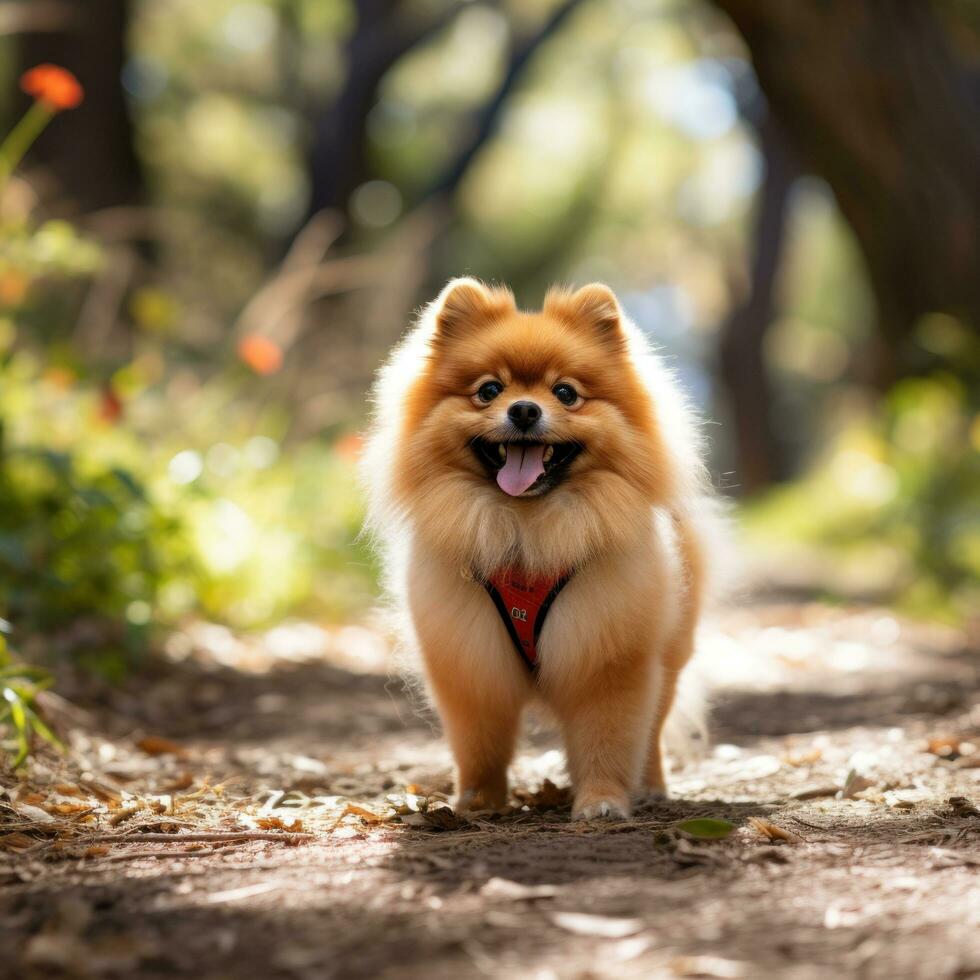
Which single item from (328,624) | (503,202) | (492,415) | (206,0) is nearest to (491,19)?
(206,0)

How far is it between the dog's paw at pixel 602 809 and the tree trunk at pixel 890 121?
7147 millimetres

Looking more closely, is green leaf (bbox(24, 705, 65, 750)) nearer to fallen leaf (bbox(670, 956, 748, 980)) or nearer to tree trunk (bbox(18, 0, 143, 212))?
fallen leaf (bbox(670, 956, 748, 980))

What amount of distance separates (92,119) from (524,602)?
30.5 feet

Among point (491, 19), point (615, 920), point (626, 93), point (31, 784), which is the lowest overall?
point (615, 920)

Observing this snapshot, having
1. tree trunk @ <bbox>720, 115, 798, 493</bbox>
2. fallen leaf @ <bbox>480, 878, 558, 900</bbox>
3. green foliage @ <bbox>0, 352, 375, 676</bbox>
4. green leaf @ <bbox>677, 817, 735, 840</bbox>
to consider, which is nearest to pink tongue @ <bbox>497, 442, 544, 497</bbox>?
green leaf @ <bbox>677, 817, 735, 840</bbox>

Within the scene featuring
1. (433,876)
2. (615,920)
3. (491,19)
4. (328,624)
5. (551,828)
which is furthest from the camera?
(491,19)

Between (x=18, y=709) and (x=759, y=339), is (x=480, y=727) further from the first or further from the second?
(x=759, y=339)

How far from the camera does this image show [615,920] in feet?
7.29

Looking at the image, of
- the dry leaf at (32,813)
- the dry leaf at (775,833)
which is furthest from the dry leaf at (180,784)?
the dry leaf at (775,833)

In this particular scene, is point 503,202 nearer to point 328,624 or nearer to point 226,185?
point 226,185

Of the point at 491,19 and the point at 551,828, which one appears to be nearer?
the point at 551,828

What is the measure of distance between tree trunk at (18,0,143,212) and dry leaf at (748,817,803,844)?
910cm

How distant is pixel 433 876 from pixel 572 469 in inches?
52.8

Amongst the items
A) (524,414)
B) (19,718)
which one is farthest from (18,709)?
(524,414)
